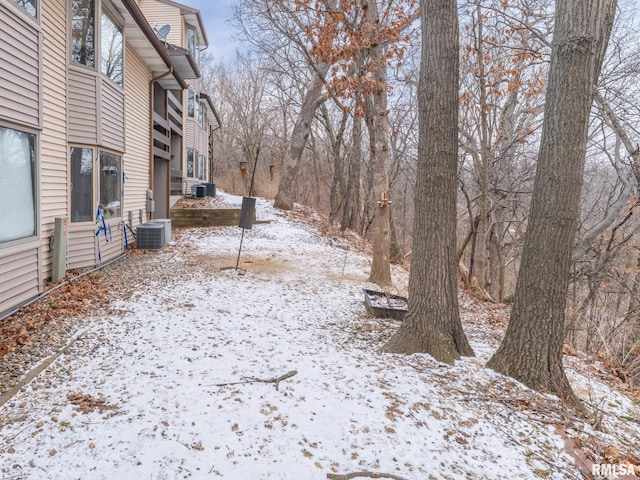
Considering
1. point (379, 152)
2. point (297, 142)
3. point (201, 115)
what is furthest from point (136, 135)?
point (201, 115)

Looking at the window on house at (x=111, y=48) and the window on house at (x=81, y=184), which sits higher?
the window on house at (x=111, y=48)

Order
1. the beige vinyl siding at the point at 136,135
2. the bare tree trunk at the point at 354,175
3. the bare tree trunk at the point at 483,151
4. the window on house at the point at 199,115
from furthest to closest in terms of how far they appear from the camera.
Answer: the window on house at the point at 199,115 → the bare tree trunk at the point at 354,175 → the bare tree trunk at the point at 483,151 → the beige vinyl siding at the point at 136,135

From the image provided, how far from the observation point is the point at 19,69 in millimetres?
4883

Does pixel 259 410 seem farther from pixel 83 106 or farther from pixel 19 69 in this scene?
pixel 83 106

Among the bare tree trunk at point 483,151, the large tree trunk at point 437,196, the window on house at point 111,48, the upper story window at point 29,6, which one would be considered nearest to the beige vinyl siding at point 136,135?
the window on house at point 111,48

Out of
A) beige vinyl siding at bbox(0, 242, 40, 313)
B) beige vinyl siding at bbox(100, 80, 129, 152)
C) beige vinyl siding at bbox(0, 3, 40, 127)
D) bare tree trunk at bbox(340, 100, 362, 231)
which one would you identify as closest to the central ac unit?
beige vinyl siding at bbox(100, 80, 129, 152)

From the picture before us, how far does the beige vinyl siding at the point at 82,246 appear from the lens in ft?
21.9

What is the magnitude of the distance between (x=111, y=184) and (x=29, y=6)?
3431 millimetres

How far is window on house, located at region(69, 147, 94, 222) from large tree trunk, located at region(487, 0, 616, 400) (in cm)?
671

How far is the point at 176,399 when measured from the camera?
3143mm

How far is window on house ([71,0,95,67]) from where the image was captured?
6.49m

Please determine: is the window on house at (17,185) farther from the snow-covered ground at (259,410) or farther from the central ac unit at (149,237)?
the central ac unit at (149,237)

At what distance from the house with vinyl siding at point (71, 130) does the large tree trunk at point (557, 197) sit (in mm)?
5594

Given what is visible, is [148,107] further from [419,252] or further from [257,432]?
[257,432]
